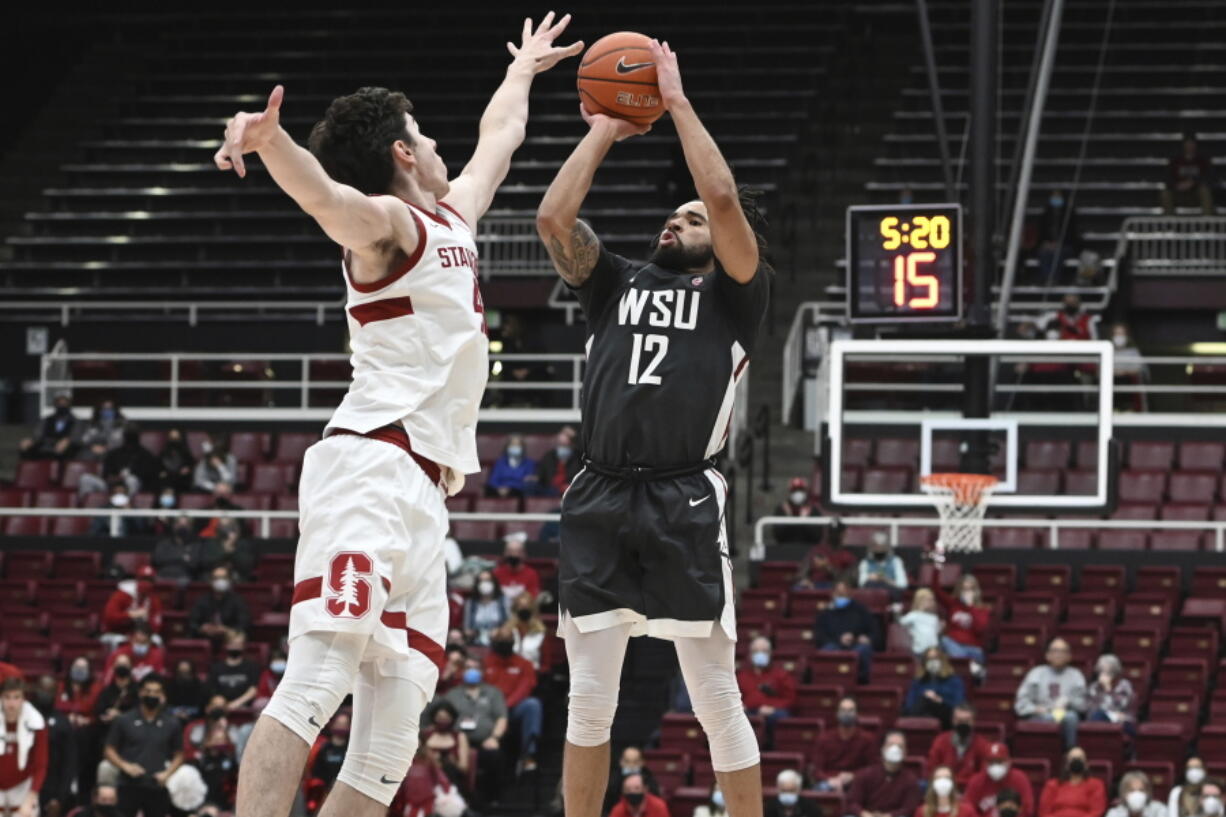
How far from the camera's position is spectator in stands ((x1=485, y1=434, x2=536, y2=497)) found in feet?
71.3

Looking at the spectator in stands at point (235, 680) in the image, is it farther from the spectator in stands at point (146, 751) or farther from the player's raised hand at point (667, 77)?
the player's raised hand at point (667, 77)

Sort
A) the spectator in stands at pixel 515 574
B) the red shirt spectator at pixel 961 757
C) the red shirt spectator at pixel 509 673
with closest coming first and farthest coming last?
the red shirt spectator at pixel 961 757 → the red shirt spectator at pixel 509 673 → the spectator in stands at pixel 515 574

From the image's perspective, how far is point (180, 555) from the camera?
20.2 m

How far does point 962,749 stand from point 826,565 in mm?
3528

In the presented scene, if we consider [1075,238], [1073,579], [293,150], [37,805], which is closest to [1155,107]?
[1075,238]

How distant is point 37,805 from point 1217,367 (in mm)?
14888

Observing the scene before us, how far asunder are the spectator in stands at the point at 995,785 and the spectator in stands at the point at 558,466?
22.9ft

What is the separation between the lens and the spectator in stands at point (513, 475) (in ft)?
71.3

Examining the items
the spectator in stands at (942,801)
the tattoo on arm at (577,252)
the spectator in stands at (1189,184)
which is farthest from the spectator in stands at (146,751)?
the spectator in stands at (1189,184)

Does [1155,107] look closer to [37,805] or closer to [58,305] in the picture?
[58,305]

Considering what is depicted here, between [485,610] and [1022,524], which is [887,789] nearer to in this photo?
[485,610]

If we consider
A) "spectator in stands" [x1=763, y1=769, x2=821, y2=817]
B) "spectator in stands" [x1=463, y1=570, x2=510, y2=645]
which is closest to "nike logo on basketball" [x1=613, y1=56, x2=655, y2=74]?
"spectator in stands" [x1=763, y1=769, x2=821, y2=817]

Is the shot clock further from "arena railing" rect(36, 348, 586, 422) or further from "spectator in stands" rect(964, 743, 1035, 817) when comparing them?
"arena railing" rect(36, 348, 586, 422)

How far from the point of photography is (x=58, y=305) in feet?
88.5
